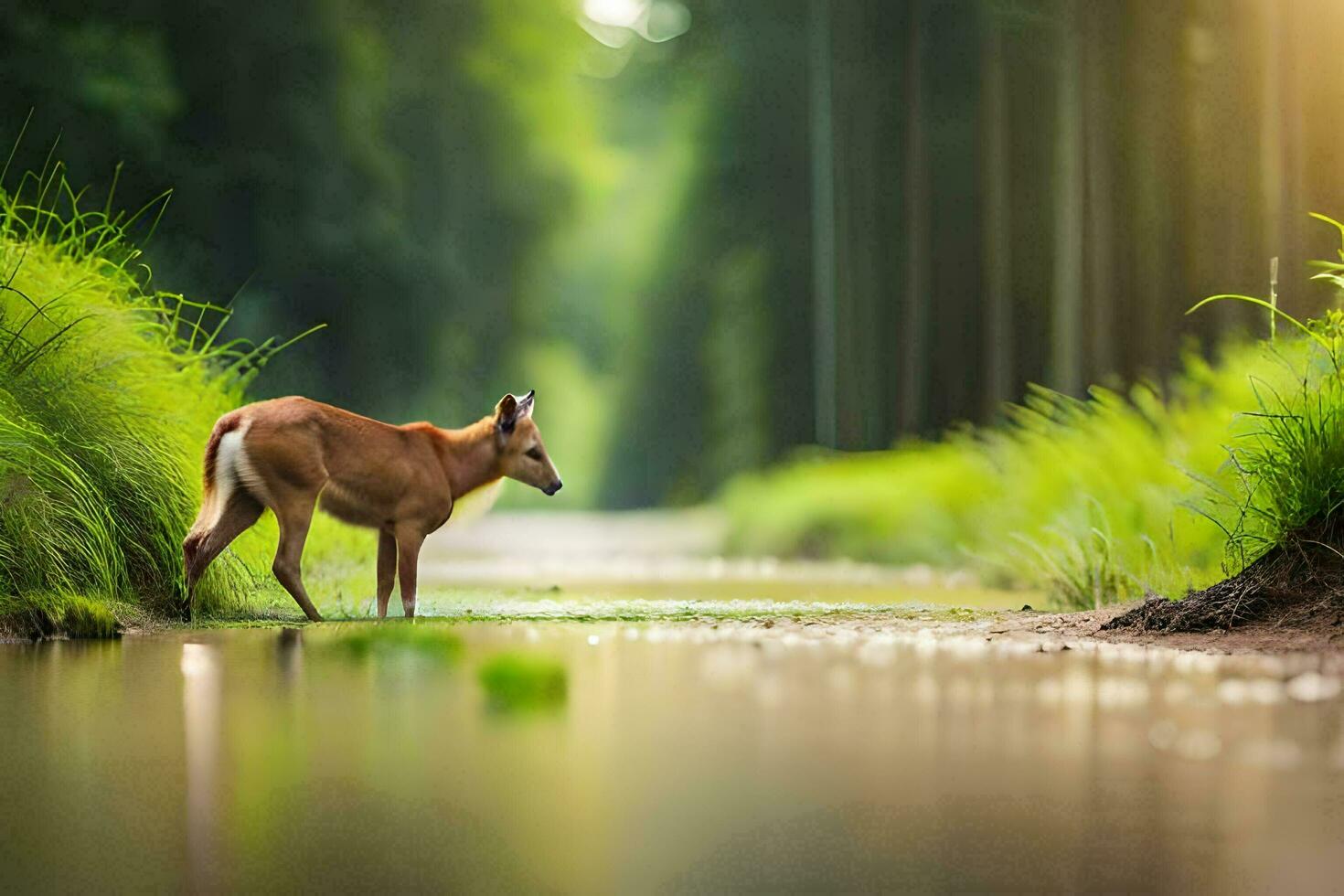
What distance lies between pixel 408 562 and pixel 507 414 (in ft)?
2.64

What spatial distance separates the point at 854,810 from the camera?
2.46 m

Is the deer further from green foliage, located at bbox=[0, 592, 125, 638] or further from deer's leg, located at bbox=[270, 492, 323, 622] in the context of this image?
green foliage, located at bbox=[0, 592, 125, 638]

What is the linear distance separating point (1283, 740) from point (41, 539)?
4.10 meters

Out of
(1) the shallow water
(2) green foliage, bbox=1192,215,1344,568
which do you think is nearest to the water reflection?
(1) the shallow water

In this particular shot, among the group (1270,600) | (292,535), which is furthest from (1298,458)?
(292,535)

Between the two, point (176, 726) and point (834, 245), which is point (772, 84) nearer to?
point (834, 245)

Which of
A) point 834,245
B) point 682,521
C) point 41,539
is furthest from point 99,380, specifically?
point 682,521

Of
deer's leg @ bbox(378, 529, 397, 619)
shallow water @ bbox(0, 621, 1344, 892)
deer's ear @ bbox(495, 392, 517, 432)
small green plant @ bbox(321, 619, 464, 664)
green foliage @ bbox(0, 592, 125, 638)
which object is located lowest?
shallow water @ bbox(0, 621, 1344, 892)

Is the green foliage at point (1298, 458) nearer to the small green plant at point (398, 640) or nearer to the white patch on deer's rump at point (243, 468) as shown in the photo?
the small green plant at point (398, 640)

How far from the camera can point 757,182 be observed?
58.6 feet

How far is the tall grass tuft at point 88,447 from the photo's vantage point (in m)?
5.11

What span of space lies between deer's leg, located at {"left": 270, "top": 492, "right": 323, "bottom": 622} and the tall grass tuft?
463mm

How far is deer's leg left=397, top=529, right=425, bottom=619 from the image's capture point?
5.69 metres

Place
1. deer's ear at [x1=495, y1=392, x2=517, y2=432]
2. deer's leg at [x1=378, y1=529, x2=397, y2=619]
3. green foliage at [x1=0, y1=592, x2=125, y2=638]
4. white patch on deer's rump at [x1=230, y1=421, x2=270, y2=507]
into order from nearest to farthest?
green foliage at [x1=0, y1=592, x2=125, y2=638]
white patch on deer's rump at [x1=230, y1=421, x2=270, y2=507]
deer's leg at [x1=378, y1=529, x2=397, y2=619]
deer's ear at [x1=495, y1=392, x2=517, y2=432]
